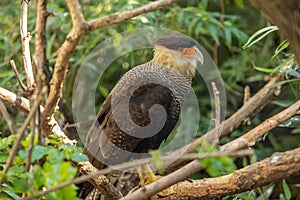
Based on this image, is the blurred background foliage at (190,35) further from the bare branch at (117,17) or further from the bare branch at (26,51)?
the bare branch at (117,17)

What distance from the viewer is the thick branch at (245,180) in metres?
1.45

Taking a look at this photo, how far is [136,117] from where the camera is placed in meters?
2.25

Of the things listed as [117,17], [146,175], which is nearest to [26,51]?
[117,17]

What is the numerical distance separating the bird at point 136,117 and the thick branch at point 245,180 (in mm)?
328

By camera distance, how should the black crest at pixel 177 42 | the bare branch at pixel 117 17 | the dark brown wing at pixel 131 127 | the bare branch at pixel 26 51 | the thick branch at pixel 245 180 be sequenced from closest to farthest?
the bare branch at pixel 117 17
the thick branch at pixel 245 180
the bare branch at pixel 26 51
the dark brown wing at pixel 131 127
the black crest at pixel 177 42

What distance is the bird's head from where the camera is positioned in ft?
7.80

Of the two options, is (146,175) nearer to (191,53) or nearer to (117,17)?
(191,53)

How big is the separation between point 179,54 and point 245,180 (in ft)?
2.93

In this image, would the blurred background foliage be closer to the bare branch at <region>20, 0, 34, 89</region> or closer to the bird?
the bird

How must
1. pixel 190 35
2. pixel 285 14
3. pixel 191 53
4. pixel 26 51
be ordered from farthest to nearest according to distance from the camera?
pixel 190 35, pixel 191 53, pixel 26 51, pixel 285 14

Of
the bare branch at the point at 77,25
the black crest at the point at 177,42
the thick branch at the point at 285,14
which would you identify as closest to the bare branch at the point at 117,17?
the bare branch at the point at 77,25

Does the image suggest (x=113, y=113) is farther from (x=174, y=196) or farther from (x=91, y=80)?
(x=91, y=80)

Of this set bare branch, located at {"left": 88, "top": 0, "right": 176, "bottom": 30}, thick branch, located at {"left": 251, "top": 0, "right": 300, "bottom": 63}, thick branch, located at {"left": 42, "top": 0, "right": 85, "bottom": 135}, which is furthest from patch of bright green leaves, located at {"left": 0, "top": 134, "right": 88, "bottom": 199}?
thick branch, located at {"left": 251, "top": 0, "right": 300, "bottom": 63}

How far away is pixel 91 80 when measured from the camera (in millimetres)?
3379
